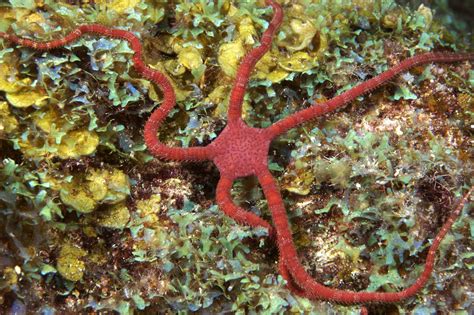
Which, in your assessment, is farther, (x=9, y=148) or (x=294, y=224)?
(x=294, y=224)

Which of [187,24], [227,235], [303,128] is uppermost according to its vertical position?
[187,24]

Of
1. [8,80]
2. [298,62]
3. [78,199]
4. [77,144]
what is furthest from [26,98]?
[298,62]

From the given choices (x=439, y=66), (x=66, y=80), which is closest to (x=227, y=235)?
(x=66, y=80)

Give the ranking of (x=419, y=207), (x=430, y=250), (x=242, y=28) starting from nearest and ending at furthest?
1. (x=430, y=250)
2. (x=419, y=207)
3. (x=242, y=28)

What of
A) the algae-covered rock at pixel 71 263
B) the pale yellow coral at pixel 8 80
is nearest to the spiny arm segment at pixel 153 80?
the pale yellow coral at pixel 8 80

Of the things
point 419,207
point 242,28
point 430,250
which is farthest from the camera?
point 242,28

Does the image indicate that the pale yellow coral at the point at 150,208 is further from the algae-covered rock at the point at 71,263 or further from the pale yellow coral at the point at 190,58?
the pale yellow coral at the point at 190,58

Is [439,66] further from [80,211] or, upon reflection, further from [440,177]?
[80,211]

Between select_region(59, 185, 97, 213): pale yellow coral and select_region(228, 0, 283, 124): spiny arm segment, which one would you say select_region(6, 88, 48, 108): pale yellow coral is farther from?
select_region(228, 0, 283, 124): spiny arm segment
